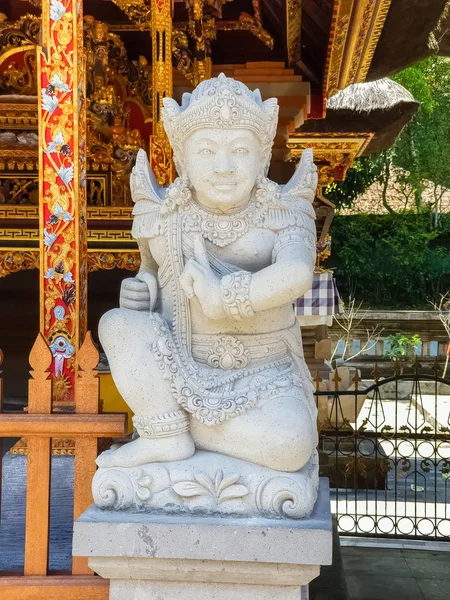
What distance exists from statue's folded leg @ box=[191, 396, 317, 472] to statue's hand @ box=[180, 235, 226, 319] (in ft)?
1.04

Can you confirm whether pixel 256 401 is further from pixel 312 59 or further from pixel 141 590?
pixel 312 59

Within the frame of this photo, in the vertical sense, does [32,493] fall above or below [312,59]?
below

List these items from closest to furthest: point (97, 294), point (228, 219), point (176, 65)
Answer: point (228, 219)
point (176, 65)
point (97, 294)

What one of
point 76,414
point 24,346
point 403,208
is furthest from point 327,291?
point 403,208

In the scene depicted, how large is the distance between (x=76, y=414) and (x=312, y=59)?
6.43m

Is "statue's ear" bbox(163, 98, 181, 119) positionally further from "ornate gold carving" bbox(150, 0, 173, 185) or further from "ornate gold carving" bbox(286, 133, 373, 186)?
"ornate gold carving" bbox(286, 133, 373, 186)

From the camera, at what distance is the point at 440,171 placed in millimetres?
18812

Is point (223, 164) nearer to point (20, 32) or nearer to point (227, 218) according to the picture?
point (227, 218)

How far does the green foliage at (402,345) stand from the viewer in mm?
14812

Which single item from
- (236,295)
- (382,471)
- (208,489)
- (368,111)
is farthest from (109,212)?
(208,489)

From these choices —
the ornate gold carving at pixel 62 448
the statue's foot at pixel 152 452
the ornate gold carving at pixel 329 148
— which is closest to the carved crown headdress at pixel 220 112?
the statue's foot at pixel 152 452

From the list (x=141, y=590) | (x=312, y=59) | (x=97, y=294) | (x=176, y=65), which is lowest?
(x=141, y=590)

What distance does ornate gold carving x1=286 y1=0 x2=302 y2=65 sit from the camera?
258 inches

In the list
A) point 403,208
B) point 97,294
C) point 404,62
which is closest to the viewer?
point 404,62
